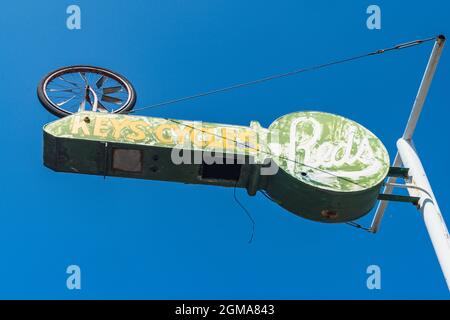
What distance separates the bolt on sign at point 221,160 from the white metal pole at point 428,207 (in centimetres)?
92

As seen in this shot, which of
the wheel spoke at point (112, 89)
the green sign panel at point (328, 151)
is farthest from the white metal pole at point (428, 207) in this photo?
the wheel spoke at point (112, 89)

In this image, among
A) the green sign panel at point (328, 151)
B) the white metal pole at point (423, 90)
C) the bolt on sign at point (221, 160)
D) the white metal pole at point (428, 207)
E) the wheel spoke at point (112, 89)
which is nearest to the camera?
the white metal pole at point (428, 207)

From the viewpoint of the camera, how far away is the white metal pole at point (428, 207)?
1355cm

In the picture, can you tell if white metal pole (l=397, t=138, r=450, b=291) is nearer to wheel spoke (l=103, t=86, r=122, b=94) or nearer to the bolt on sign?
the bolt on sign

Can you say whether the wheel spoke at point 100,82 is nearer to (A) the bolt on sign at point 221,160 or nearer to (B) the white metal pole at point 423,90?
(A) the bolt on sign at point 221,160

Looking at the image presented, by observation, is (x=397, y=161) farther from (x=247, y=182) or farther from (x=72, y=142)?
(x=72, y=142)

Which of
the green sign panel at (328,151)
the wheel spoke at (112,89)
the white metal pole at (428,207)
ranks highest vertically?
the wheel spoke at (112,89)

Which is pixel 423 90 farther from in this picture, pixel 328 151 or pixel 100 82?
pixel 100 82

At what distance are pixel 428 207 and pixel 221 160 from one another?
4826 mm

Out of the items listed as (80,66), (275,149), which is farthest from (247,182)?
(80,66)

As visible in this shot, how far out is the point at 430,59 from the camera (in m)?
15.6

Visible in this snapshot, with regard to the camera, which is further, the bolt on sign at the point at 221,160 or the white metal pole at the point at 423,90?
the white metal pole at the point at 423,90

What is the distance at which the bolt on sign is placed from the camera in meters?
14.4

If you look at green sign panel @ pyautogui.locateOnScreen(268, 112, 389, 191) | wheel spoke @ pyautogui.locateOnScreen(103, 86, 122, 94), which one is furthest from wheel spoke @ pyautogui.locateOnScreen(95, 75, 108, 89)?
green sign panel @ pyautogui.locateOnScreen(268, 112, 389, 191)
